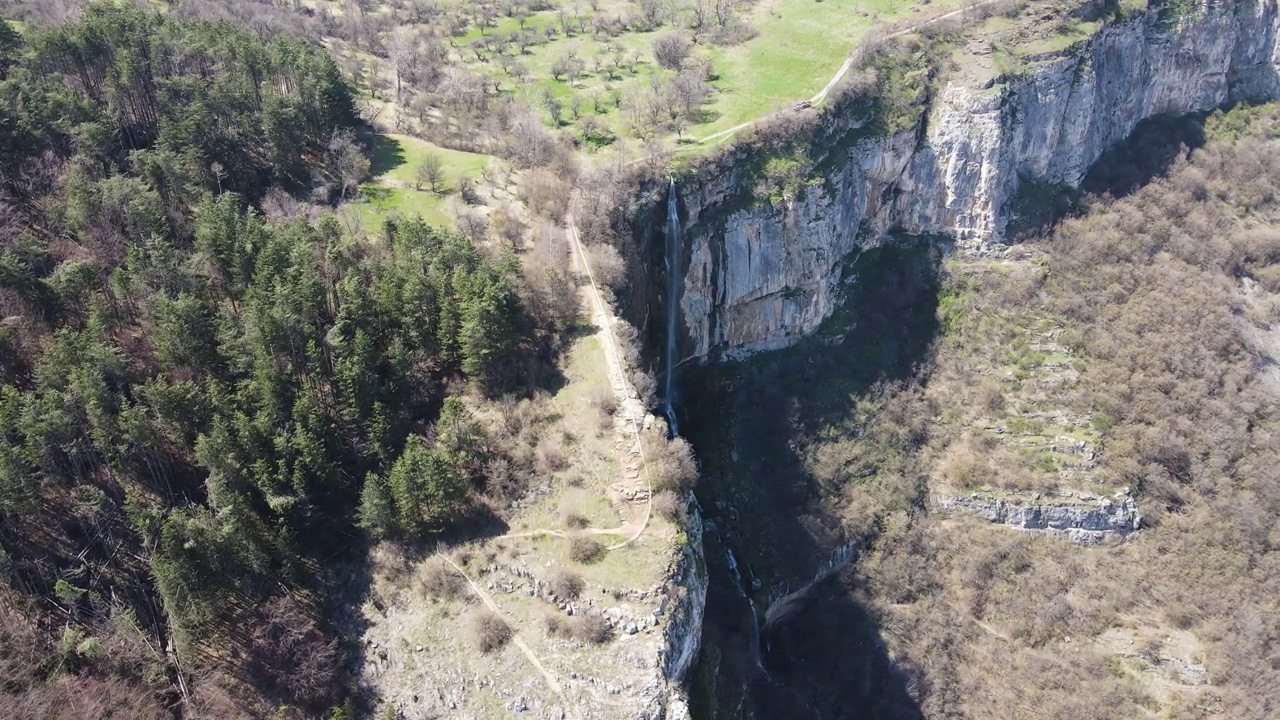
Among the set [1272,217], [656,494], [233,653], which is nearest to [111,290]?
[233,653]

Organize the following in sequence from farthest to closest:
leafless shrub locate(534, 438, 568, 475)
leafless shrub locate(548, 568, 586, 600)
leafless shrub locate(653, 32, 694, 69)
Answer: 1. leafless shrub locate(653, 32, 694, 69)
2. leafless shrub locate(534, 438, 568, 475)
3. leafless shrub locate(548, 568, 586, 600)

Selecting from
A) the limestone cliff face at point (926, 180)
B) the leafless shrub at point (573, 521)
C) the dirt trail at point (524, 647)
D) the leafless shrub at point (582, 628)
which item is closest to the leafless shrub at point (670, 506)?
the leafless shrub at point (573, 521)

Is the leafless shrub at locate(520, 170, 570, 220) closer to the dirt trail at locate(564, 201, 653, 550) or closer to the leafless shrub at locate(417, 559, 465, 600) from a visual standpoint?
the dirt trail at locate(564, 201, 653, 550)

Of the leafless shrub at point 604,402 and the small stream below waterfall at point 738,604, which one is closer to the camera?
the leafless shrub at point 604,402

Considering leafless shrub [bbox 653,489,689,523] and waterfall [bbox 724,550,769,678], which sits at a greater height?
leafless shrub [bbox 653,489,689,523]

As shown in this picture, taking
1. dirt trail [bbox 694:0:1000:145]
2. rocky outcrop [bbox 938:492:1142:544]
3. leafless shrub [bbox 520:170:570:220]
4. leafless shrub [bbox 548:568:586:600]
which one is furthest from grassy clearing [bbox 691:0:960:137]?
leafless shrub [bbox 548:568:586:600]

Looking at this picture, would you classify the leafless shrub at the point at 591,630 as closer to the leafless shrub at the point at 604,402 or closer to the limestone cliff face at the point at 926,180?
the leafless shrub at the point at 604,402
